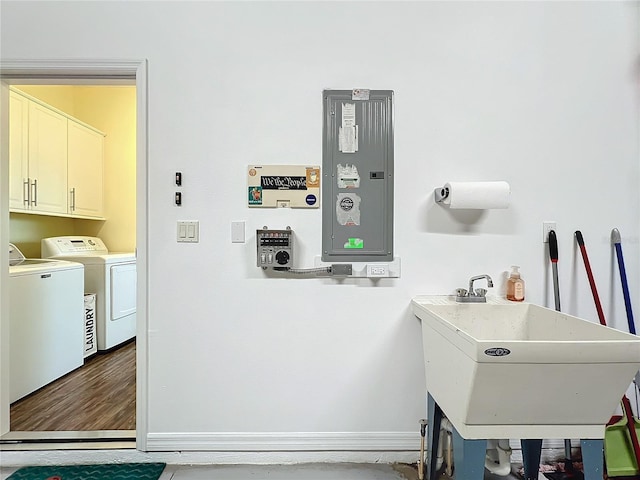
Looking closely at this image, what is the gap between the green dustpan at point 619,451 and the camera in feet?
5.36

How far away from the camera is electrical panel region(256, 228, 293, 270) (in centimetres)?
173

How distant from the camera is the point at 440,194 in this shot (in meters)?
1.75

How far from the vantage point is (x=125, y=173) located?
395 cm

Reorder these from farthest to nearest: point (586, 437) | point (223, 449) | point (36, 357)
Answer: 1. point (36, 357)
2. point (223, 449)
3. point (586, 437)

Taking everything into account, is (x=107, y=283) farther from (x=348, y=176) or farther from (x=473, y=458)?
(x=473, y=458)

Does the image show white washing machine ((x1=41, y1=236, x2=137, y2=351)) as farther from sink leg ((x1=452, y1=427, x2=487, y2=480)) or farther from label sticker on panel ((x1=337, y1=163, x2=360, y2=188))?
sink leg ((x1=452, y1=427, x2=487, y2=480))

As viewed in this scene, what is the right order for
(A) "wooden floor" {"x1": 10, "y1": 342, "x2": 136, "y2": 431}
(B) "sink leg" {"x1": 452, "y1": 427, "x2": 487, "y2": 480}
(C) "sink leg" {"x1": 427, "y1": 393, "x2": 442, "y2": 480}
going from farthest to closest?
1. (A) "wooden floor" {"x1": 10, "y1": 342, "x2": 136, "y2": 431}
2. (C) "sink leg" {"x1": 427, "y1": 393, "x2": 442, "y2": 480}
3. (B) "sink leg" {"x1": 452, "y1": 427, "x2": 487, "y2": 480}

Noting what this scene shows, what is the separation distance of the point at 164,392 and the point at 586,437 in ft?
6.09

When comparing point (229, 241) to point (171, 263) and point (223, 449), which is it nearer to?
point (171, 263)

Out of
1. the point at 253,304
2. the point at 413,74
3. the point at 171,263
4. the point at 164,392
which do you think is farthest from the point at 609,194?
the point at 164,392

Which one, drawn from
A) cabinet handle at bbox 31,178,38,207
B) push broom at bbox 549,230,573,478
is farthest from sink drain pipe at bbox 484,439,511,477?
cabinet handle at bbox 31,178,38,207

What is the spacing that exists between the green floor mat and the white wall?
125 millimetres

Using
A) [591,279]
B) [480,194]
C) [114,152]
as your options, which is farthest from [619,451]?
[114,152]

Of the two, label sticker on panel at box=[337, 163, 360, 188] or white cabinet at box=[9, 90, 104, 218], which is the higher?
white cabinet at box=[9, 90, 104, 218]
